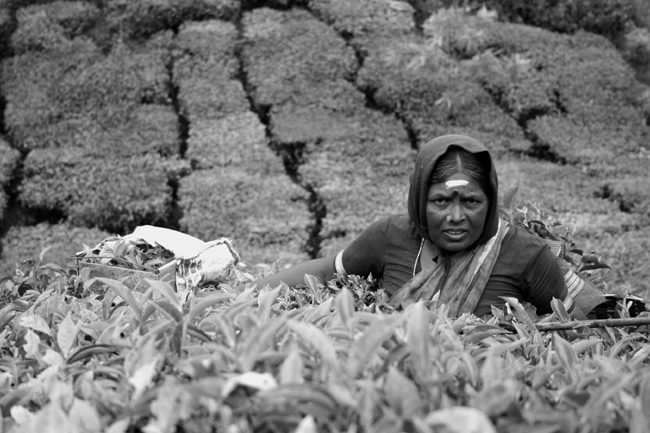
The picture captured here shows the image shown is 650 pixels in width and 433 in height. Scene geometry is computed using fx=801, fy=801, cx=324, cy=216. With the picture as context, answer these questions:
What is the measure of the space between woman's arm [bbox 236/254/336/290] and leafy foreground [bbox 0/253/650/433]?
3.49 ft

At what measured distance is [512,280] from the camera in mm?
2740

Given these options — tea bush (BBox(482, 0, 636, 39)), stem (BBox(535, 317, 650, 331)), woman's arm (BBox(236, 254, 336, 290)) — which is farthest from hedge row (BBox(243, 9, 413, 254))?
stem (BBox(535, 317, 650, 331))

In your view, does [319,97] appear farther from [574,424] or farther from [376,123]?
[574,424]

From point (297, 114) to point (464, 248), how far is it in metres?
4.26

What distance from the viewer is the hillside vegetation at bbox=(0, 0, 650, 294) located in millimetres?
5973

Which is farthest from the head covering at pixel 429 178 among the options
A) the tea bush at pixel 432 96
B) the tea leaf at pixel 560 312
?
the tea bush at pixel 432 96

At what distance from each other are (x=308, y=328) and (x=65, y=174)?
17.7 feet

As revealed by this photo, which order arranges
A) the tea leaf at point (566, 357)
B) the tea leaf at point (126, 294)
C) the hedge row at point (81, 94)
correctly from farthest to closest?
the hedge row at point (81, 94), the tea leaf at point (126, 294), the tea leaf at point (566, 357)

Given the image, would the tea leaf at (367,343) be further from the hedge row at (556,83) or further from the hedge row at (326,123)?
the hedge row at (556,83)

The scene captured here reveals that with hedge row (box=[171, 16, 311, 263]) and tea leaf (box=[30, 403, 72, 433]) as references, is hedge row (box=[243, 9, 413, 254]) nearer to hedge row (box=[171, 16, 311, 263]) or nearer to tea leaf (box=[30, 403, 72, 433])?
hedge row (box=[171, 16, 311, 263])

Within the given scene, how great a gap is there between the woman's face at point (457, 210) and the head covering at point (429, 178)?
0.02 meters

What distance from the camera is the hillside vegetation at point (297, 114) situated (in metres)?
5.97

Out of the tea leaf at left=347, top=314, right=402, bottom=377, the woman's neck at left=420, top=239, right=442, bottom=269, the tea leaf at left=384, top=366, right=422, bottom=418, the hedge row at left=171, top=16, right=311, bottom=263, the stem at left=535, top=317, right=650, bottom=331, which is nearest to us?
Answer: the tea leaf at left=384, top=366, right=422, bottom=418

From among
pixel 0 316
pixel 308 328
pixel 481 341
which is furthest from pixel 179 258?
pixel 308 328
